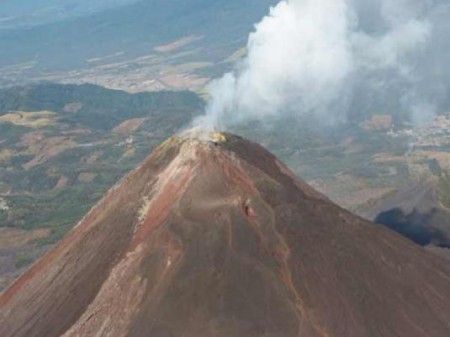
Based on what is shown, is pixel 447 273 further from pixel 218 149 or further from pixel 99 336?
pixel 99 336

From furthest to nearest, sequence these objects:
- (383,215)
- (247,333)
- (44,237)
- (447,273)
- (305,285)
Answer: (44,237)
(383,215)
(447,273)
(305,285)
(247,333)

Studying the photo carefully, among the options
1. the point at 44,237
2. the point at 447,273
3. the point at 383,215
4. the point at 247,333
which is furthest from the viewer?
the point at 44,237

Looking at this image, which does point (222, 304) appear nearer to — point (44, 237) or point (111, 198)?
point (111, 198)

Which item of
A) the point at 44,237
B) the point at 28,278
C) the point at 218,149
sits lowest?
the point at 44,237

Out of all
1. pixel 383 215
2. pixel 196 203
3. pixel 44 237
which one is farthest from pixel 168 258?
pixel 44 237

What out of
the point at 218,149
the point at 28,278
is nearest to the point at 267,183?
the point at 218,149

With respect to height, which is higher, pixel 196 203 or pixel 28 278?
pixel 196 203

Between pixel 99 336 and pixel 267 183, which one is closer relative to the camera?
pixel 99 336
